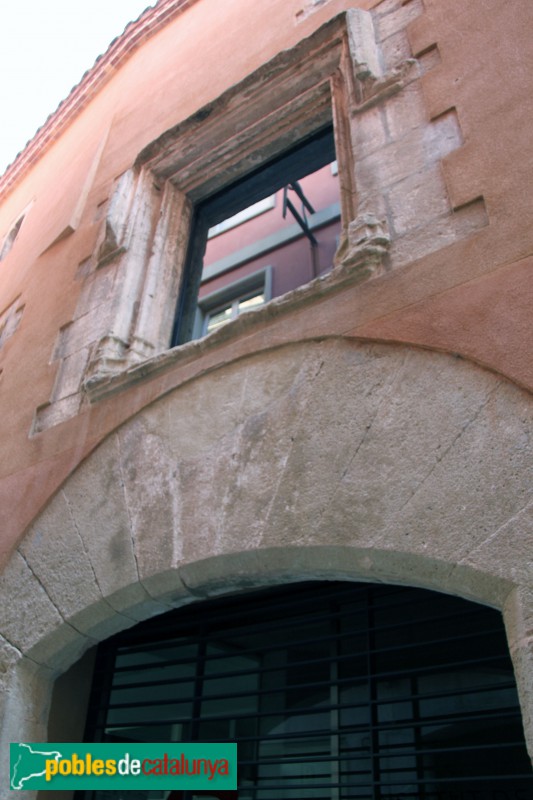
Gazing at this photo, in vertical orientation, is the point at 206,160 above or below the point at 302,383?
above

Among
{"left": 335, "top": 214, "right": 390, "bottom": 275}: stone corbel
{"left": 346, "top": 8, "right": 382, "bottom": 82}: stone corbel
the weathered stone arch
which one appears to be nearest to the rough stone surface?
the weathered stone arch

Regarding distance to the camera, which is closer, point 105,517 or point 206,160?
point 105,517

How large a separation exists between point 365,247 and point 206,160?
1751mm

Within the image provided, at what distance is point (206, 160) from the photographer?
12.3 ft

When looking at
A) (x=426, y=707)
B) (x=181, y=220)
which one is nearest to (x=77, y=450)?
(x=181, y=220)

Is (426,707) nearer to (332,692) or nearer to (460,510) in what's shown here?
(332,692)

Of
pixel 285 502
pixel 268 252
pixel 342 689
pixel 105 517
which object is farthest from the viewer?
pixel 268 252

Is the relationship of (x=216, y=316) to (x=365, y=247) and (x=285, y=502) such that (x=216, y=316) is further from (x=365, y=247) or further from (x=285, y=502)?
(x=285, y=502)

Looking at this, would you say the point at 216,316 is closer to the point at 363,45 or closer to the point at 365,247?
the point at 363,45

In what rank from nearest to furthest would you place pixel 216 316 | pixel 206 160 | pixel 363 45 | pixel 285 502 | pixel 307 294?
pixel 285 502 < pixel 307 294 < pixel 363 45 < pixel 206 160 < pixel 216 316

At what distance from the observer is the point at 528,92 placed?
2330 mm

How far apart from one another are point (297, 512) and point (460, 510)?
0.53 meters

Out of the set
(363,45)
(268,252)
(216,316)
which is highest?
(268,252)

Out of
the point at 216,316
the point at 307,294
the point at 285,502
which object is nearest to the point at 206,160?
the point at 307,294
